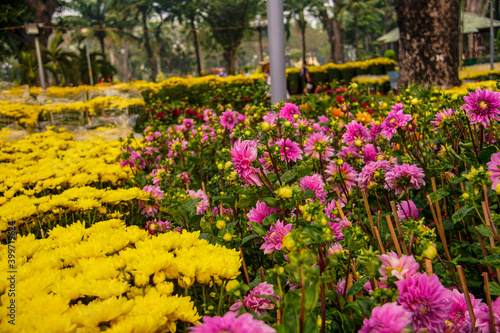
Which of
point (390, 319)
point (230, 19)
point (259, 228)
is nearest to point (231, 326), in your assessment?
point (390, 319)

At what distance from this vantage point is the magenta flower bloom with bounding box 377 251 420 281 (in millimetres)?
939

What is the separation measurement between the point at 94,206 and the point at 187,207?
501 millimetres

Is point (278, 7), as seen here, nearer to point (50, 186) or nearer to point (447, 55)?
point (50, 186)

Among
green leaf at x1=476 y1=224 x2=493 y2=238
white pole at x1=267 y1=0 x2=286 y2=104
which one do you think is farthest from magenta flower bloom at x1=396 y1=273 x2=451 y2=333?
white pole at x1=267 y1=0 x2=286 y2=104

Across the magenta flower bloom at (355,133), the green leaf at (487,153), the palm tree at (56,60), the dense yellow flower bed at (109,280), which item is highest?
the palm tree at (56,60)

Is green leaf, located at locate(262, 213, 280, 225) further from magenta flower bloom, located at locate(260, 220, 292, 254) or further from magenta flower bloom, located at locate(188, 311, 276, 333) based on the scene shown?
magenta flower bloom, located at locate(188, 311, 276, 333)

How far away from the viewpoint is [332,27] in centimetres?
3466

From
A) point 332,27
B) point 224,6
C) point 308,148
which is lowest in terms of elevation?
point 308,148

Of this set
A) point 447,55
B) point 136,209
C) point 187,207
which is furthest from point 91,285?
point 447,55

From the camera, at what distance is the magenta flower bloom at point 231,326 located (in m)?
0.74

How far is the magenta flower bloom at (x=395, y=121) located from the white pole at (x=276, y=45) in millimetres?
1485

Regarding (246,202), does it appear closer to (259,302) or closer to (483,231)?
(259,302)

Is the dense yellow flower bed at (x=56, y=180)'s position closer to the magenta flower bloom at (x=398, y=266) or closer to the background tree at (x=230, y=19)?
the magenta flower bloom at (x=398, y=266)

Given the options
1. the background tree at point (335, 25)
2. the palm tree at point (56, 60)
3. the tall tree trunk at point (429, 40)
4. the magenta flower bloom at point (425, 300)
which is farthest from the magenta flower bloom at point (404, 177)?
the background tree at point (335, 25)
